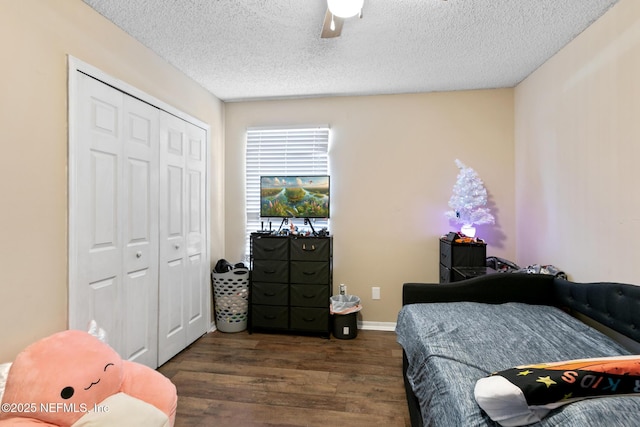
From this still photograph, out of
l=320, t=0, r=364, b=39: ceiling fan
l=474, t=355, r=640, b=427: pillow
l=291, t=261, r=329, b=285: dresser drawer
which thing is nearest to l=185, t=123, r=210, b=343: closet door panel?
l=291, t=261, r=329, b=285: dresser drawer

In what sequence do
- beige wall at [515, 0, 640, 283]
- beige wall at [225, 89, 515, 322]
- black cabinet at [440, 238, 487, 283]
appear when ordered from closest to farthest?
beige wall at [515, 0, 640, 283] → black cabinet at [440, 238, 487, 283] → beige wall at [225, 89, 515, 322]

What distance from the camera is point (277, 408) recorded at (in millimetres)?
2047

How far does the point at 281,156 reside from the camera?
3.63 m

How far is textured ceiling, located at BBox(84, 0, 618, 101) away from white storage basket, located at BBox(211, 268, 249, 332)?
200 cm

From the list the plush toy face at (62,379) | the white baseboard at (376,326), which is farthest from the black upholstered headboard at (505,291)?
the plush toy face at (62,379)

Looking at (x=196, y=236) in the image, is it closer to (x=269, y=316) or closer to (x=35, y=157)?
(x=269, y=316)

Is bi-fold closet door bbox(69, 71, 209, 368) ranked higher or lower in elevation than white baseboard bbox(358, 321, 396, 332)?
higher

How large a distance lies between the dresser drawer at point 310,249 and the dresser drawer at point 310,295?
30 centimetres

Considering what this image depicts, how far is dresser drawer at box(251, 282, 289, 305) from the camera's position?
3.23m

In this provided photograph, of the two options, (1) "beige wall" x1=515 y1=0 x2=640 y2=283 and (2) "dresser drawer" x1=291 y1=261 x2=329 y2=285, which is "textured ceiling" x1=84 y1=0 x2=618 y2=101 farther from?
(2) "dresser drawer" x1=291 y1=261 x2=329 y2=285

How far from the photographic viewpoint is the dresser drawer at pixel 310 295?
3.18m

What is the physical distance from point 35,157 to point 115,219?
2.00ft

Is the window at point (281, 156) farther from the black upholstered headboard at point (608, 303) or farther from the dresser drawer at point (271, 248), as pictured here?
the black upholstered headboard at point (608, 303)

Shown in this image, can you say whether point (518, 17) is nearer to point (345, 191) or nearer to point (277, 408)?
point (345, 191)
